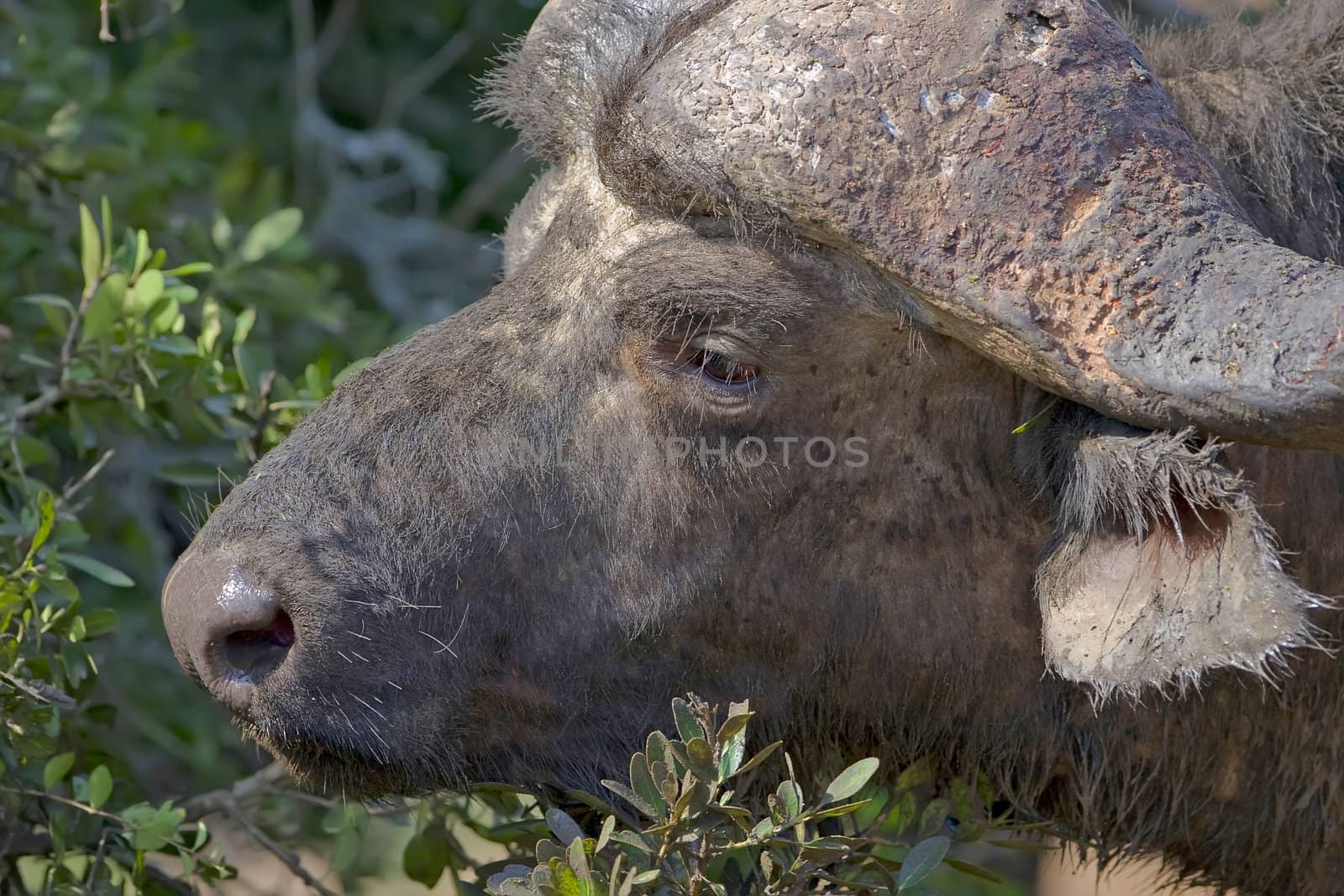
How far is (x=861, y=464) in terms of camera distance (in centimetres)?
245

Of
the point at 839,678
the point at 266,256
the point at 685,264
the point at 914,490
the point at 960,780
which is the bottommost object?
the point at 266,256

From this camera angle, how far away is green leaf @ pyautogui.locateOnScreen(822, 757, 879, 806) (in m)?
2.13

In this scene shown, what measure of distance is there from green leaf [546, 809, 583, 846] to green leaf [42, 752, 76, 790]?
1050 mm

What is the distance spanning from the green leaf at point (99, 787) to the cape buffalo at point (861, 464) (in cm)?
50

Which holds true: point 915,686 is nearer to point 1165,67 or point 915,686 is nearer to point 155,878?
point 1165,67

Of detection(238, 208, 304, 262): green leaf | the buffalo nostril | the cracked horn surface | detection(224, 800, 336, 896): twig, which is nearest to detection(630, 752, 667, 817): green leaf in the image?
the buffalo nostril

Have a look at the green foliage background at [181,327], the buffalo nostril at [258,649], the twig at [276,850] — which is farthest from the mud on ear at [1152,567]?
the twig at [276,850]

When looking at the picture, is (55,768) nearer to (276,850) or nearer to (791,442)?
(276,850)

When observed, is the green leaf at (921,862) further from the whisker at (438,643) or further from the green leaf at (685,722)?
the whisker at (438,643)

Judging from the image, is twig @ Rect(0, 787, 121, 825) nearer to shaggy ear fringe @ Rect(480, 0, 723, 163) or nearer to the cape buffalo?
the cape buffalo

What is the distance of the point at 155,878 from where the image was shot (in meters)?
2.98

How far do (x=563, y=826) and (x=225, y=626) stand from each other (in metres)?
0.60

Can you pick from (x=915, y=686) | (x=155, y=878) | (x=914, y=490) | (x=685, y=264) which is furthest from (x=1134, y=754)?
(x=155, y=878)

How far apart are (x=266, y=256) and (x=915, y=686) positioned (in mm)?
2589
